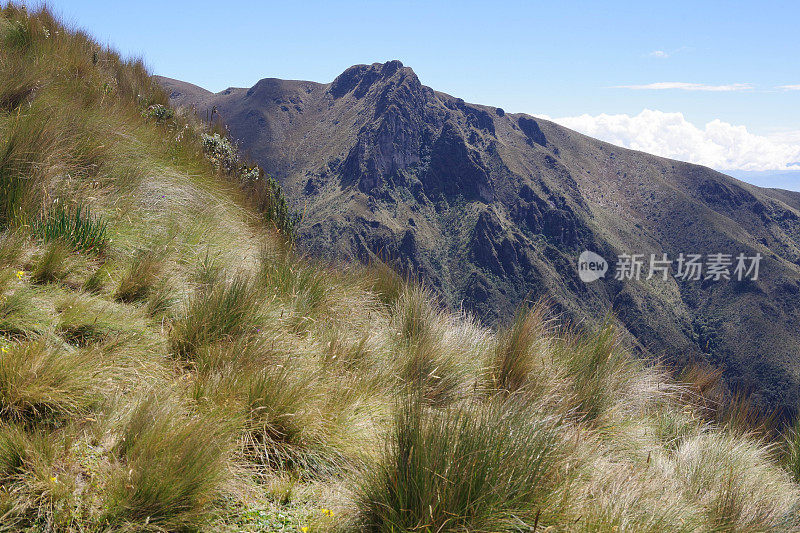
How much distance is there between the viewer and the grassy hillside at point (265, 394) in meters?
2.07

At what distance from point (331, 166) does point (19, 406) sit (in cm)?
17430

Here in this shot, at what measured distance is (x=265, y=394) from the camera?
275 centimetres

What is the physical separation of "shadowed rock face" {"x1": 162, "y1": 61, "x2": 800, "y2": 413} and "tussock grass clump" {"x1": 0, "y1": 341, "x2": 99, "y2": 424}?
4028 inches

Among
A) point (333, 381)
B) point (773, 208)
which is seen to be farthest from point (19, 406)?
point (773, 208)

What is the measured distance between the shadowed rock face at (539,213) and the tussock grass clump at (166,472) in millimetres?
102414

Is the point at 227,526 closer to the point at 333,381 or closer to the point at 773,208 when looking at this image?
the point at 333,381

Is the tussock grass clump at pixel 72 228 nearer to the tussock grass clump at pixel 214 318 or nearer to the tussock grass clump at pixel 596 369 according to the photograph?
the tussock grass clump at pixel 214 318

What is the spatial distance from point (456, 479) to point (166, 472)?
1.23 meters

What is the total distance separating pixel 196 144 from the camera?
25.4 ft

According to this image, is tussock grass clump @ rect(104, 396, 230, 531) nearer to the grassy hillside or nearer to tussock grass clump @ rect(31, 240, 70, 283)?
the grassy hillside

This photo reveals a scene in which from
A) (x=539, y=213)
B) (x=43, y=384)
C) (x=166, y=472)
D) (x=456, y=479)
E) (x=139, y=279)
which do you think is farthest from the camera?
(x=539, y=213)

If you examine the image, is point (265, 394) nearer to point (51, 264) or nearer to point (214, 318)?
point (214, 318)

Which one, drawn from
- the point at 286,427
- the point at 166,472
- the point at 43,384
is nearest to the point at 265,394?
the point at 286,427

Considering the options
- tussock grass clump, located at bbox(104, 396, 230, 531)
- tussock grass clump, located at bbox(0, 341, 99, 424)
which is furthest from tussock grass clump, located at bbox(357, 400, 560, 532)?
tussock grass clump, located at bbox(0, 341, 99, 424)
